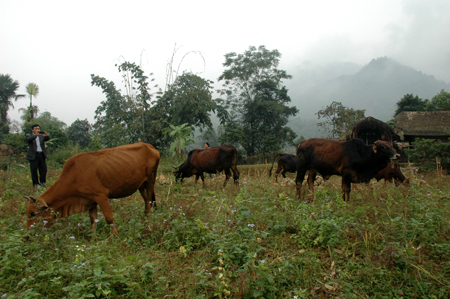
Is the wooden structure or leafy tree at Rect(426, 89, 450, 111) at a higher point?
leafy tree at Rect(426, 89, 450, 111)

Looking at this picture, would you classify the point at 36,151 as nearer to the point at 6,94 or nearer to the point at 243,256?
the point at 243,256

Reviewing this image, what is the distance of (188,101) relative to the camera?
62.8ft

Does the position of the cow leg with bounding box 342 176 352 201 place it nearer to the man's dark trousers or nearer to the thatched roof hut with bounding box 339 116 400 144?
the man's dark trousers

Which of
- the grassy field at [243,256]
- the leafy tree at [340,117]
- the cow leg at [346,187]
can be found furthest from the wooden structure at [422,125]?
the grassy field at [243,256]

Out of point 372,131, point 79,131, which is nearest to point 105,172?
point 372,131

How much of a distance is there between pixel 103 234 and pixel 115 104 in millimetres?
17954

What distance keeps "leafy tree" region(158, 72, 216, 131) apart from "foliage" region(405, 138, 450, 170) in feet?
39.5

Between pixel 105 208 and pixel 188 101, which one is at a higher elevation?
pixel 188 101

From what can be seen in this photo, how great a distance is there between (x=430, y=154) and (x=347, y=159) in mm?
10789

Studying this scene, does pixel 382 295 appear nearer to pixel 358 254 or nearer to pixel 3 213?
pixel 358 254

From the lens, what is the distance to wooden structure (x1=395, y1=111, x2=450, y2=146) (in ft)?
69.8

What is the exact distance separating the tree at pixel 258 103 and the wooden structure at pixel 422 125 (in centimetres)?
999

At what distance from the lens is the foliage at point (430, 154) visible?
13.8 meters

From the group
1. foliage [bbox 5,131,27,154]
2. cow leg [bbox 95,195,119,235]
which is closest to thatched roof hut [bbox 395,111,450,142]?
cow leg [bbox 95,195,119,235]
